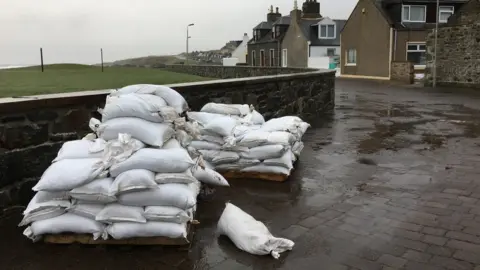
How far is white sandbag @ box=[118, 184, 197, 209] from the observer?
11.9 feet

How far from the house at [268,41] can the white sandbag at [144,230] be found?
40.9 metres

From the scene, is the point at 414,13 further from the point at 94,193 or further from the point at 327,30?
the point at 94,193

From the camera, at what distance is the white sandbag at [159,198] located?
3.62m

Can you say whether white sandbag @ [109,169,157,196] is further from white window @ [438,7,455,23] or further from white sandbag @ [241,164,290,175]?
white window @ [438,7,455,23]

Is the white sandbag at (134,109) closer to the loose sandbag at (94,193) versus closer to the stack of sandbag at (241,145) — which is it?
the loose sandbag at (94,193)

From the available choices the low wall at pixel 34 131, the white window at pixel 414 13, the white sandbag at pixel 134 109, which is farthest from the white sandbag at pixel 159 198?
the white window at pixel 414 13

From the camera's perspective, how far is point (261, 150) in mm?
5426

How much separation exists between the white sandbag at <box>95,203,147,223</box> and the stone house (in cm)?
2042

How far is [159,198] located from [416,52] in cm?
2965

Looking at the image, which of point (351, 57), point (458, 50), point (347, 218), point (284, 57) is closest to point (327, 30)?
point (284, 57)

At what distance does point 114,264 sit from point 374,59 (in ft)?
98.0

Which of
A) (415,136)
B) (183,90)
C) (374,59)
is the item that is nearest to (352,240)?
(183,90)

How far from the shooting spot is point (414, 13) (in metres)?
30.3

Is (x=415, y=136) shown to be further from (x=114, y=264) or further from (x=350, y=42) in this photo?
(x=350, y=42)
